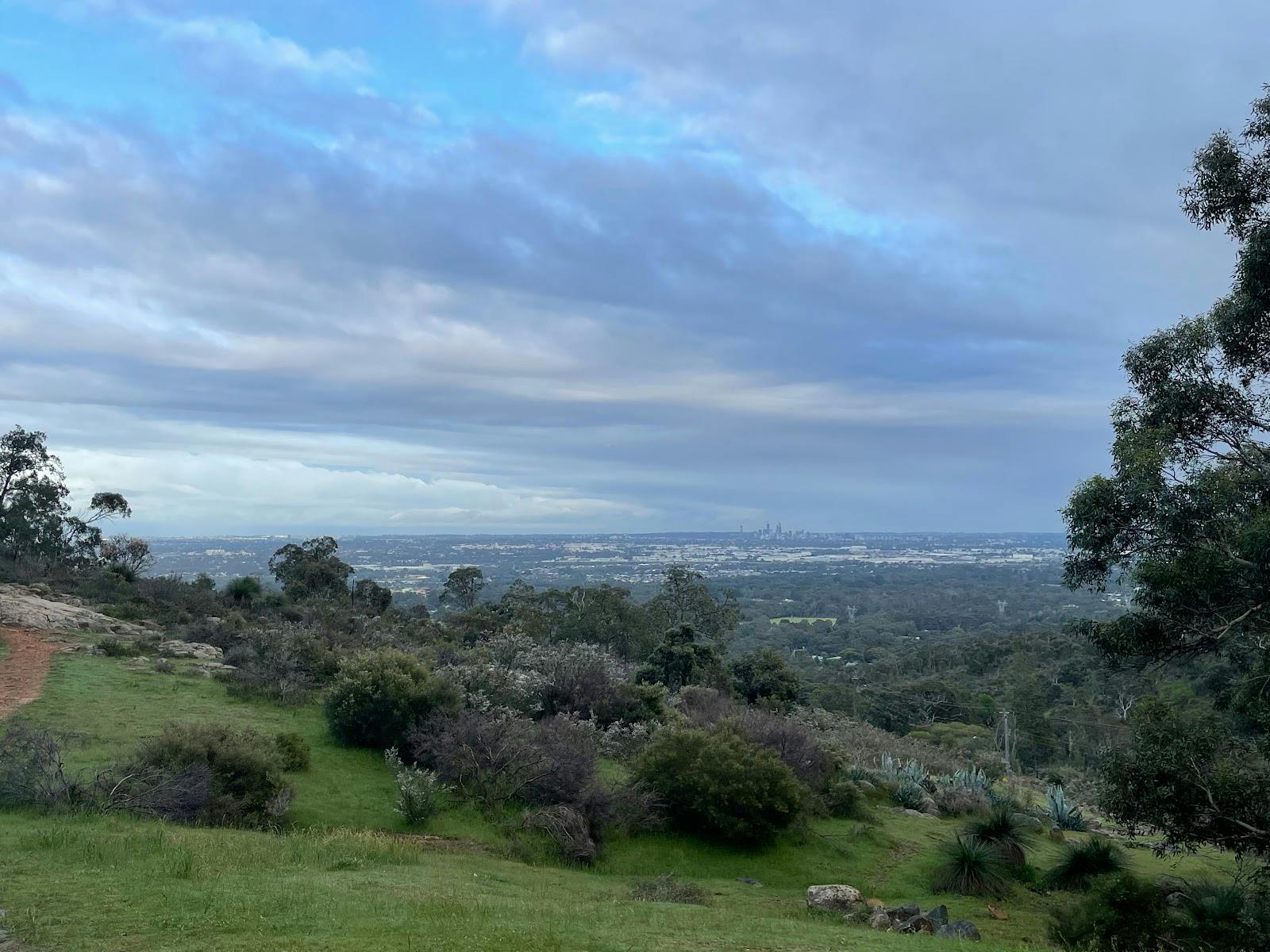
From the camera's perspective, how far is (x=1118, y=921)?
11.6 metres

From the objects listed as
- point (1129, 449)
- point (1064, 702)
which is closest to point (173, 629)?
point (1129, 449)

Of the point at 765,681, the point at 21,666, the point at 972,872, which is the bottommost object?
the point at 765,681

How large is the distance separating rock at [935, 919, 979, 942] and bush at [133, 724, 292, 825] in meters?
11.6

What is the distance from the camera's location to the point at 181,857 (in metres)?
11.2

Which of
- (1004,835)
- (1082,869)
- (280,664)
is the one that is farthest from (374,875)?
(280,664)

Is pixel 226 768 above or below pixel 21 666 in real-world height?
below

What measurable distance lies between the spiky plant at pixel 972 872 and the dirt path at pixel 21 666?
1988 cm

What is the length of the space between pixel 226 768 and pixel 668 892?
860 cm

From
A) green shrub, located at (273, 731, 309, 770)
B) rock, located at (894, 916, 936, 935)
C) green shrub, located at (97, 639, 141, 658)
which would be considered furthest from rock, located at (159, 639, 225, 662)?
rock, located at (894, 916, 936, 935)

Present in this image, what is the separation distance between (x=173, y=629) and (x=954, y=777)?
96.4 ft

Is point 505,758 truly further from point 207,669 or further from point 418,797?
point 207,669

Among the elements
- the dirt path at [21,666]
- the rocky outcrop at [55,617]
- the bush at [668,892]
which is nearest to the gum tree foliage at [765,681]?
the bush at [668,892]

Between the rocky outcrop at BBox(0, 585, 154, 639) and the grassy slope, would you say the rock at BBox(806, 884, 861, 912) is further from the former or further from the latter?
the rocky outcrop at BBox(0, 585, 154, 639)

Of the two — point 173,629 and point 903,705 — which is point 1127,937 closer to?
point 173,629
